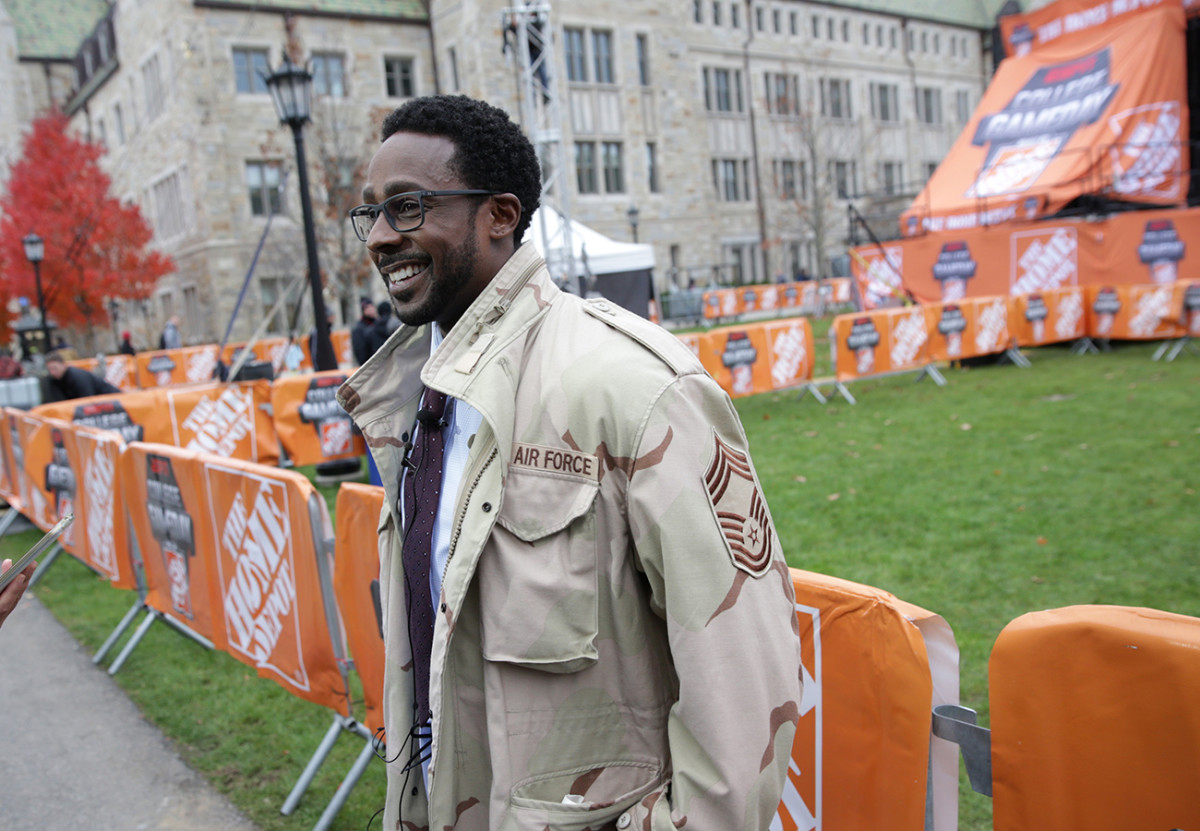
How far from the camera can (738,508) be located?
4.72 ft

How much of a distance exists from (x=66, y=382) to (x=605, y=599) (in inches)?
447

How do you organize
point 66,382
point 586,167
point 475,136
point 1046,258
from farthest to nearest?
point 586,167, point 1046,258, point 66,382, point 475,136

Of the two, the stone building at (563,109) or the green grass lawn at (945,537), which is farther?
the stone building at (563,109)

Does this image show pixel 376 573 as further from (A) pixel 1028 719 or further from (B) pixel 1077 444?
(B) pixel 1077 444

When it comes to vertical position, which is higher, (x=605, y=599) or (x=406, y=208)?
(x=406, y=208)

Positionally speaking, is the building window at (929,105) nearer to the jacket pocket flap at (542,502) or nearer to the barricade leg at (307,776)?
the barricade leg at (307,776)

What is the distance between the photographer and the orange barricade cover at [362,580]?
3.37 m

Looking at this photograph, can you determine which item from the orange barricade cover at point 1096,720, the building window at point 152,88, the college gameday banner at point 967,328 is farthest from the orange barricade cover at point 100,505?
the building window at point 152,88

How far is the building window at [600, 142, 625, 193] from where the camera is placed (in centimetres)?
3878

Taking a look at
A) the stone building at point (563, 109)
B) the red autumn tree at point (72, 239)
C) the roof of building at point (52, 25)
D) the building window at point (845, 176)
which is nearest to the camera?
the red autumn tree at point (72, 239)

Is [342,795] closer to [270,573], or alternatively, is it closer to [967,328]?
[270,573]

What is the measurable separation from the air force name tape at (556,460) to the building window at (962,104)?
198ft

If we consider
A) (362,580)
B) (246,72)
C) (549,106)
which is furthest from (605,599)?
(246,72)

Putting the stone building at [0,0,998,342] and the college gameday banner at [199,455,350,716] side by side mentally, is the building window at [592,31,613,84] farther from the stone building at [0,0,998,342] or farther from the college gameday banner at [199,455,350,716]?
the college gameday banner at [199,455,350,716]
